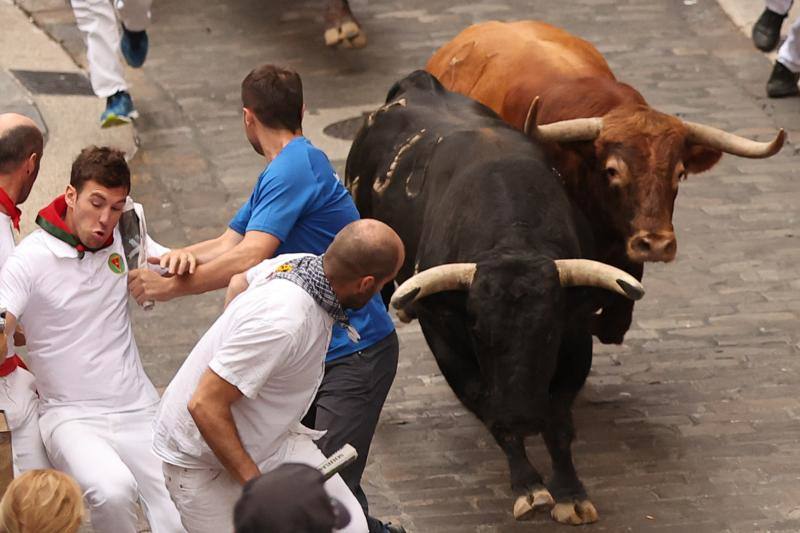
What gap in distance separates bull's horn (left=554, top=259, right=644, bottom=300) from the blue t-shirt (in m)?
0.94

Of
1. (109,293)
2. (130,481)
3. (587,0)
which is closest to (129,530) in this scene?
(130,481)

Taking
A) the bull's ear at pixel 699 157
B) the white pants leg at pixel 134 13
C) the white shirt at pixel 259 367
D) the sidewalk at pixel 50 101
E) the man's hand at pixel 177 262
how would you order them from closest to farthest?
the white shirt at pixel 259 367
the man's hand at pixel 177 262
the bull's ear at pixel 699 157
the sidewalk at pixel 50 101
the white pants leg at pixel 134 13

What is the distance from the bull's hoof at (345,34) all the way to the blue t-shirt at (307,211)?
7424 mm

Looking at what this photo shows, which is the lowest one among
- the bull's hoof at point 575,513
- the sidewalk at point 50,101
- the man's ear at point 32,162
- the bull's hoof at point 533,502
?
the sidewalk at point 50,101

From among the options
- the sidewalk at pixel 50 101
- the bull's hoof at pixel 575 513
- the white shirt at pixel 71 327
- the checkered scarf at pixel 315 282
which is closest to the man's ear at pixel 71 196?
the white shirt at pixel 71 327

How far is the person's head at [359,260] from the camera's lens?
5.37 metres

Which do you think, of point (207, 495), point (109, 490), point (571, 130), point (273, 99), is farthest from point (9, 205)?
point (571, 130)

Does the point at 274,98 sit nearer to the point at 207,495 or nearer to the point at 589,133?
the point at 207,495

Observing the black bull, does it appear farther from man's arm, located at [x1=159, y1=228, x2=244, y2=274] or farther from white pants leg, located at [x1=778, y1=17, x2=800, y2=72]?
white pants leg, located at [x1=778, y1=17, x2=800, y2=72]

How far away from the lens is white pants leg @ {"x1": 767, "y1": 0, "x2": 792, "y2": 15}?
45.5ft

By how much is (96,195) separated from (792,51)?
8623 mm

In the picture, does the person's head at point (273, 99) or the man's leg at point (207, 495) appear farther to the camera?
the person's head at point (273, 99)

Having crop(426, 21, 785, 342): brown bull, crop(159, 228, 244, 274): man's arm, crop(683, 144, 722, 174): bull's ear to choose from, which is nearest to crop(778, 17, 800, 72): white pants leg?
crop(426, 21, 785, 342): brown bull

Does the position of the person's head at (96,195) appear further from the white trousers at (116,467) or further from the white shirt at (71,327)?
the white trousers at (116,467)
